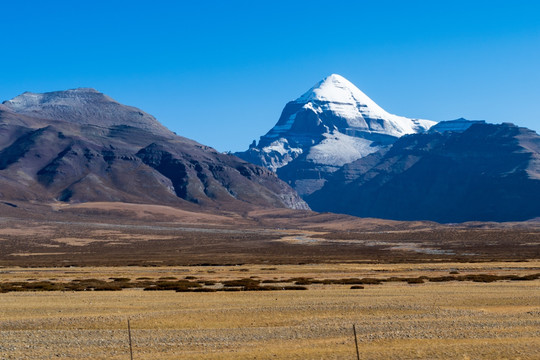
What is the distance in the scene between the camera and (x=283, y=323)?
132 feet

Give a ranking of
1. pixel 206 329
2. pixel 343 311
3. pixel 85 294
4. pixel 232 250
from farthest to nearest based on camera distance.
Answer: pixel 232 250
pixel 85 294
pixel 343 311
pixel 206 329

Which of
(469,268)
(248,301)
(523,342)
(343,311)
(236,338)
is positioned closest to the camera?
(523,342)

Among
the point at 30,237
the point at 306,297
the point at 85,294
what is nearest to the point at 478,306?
the point at 306,297

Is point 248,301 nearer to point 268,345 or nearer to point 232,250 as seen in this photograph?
point 268,345

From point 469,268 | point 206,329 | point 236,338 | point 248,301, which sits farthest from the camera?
point 469,268

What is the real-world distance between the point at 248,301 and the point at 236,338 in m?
15.0

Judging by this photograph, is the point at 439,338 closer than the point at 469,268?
Yes

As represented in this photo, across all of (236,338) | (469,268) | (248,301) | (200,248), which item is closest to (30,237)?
(200,248)

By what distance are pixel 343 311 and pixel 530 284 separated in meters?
24.7

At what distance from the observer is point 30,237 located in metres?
198

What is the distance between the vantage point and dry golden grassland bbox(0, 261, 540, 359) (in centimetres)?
3234

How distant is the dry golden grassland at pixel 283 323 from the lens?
106 ft

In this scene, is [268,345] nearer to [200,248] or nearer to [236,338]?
[236,338]

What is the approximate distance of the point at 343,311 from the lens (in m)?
44.5
